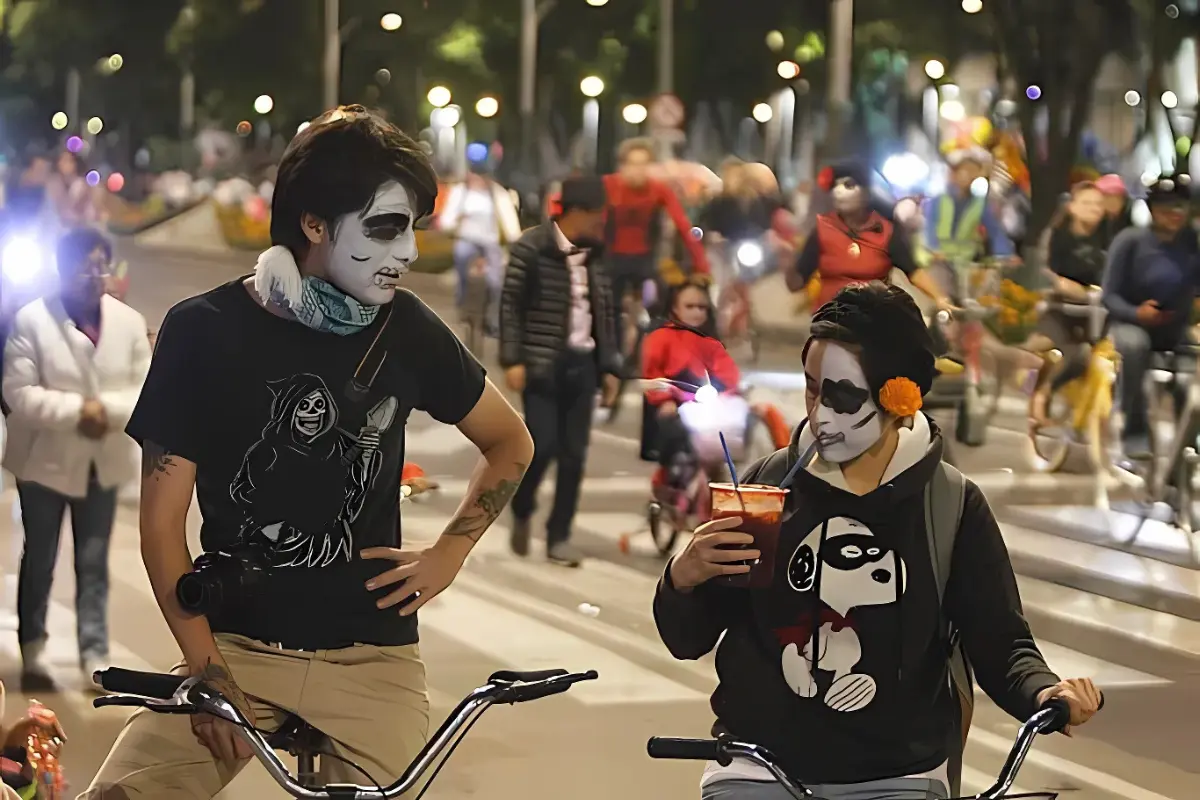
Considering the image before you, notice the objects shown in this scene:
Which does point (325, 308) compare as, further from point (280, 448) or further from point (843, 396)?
point (843, 396)

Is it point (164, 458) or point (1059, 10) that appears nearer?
point (164, 458)

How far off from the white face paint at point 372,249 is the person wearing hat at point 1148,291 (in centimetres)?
1075

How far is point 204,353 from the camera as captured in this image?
3963 millimetres

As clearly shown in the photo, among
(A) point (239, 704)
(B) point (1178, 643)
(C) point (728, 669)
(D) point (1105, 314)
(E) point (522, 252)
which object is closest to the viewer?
(A) point (239, 704)

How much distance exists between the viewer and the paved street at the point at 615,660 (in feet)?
26.7

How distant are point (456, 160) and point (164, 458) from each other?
74629 millimetres

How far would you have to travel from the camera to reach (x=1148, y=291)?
47.3 ft

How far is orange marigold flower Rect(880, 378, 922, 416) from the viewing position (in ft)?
13.3

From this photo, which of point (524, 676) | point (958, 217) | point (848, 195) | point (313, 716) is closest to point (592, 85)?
point (958, 217)

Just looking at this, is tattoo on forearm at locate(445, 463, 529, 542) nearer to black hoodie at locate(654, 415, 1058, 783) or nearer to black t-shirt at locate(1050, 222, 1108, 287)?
black hoodie at locate(654, 415, 1058, 783)

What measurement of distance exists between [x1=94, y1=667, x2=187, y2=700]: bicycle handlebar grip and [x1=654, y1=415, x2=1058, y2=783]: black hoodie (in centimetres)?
91

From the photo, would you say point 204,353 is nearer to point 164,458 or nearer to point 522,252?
point 164,458

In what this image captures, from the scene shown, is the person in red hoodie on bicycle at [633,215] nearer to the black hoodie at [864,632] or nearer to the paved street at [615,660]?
the paved street at [615,660]

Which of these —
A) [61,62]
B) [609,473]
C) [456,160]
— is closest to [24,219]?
[609,473]
